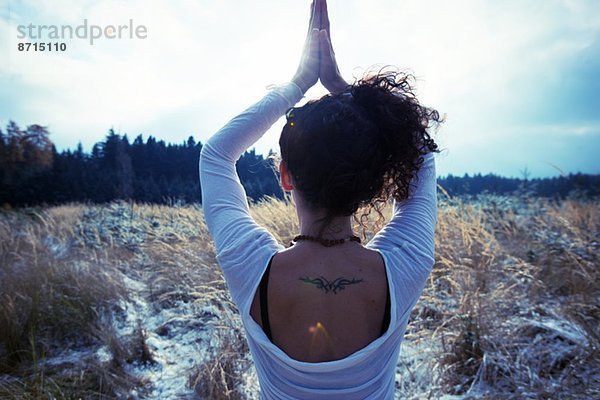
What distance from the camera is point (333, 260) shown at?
80 cm

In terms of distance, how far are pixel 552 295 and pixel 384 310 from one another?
10.6ft

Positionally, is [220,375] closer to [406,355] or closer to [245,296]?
[406,355]

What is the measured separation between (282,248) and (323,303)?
17cm

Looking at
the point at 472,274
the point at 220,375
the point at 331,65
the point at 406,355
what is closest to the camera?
the point at 331,65

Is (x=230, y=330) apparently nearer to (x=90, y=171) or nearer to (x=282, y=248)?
(x=282, y=248)

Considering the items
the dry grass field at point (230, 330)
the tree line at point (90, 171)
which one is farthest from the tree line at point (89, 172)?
the dry grass field at point (230, 330)

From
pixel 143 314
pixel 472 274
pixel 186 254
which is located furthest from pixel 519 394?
pixel 186 254

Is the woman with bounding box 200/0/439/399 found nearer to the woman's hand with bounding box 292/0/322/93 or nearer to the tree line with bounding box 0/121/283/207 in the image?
the woman's hand with bounding box 292/0/322/93

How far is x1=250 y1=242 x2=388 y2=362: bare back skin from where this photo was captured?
0.77m

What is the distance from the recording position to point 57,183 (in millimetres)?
23719

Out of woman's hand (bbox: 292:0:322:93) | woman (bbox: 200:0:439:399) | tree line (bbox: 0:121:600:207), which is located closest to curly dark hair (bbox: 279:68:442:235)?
woman (bbox: 200:0:439:399)

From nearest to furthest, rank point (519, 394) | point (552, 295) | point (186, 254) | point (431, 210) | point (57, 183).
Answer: point (431, 210) → point (519, 394) → point (552, 295) → point (186, 254) → point (57, 183)

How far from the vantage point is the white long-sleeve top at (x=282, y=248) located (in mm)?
777

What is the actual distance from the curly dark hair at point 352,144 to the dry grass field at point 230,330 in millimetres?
1751
